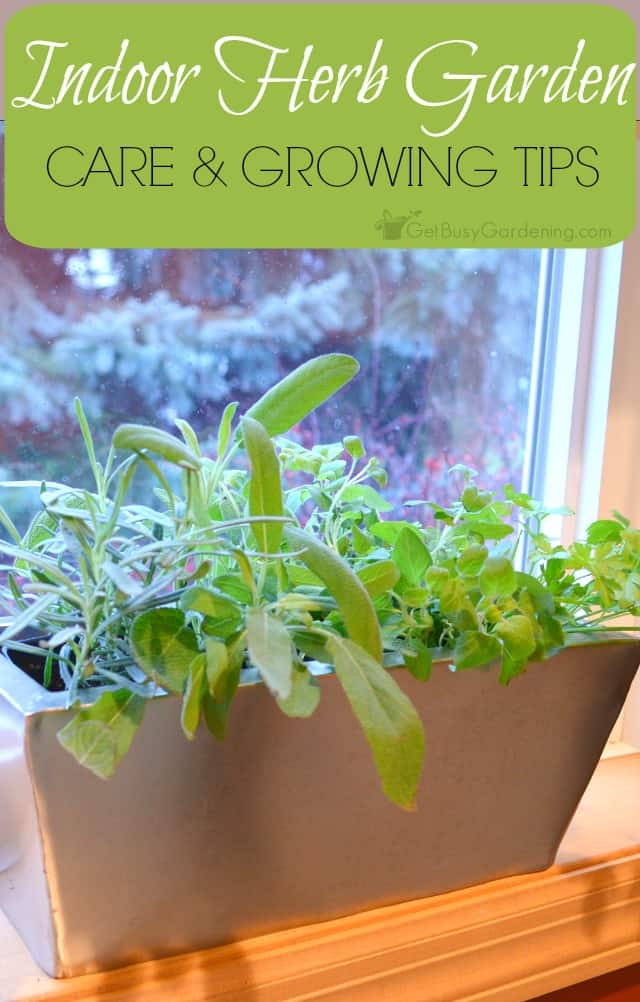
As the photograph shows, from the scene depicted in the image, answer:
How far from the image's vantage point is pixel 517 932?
2.04 ft

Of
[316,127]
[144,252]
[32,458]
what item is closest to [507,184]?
[316,127]

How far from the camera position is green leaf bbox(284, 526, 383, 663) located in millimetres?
445

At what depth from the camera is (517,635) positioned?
530 mm

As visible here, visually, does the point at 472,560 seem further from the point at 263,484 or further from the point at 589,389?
the point at 589,389

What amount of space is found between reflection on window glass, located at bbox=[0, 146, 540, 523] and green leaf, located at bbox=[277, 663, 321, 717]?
0.35 meters

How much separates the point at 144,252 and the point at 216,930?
47 centimetres

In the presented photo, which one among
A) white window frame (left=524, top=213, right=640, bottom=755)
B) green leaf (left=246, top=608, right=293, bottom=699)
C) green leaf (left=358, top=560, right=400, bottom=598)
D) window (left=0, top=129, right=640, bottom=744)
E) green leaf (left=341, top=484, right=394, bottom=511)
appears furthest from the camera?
white window frame (left=524, top=213, right=640, bottom=755)

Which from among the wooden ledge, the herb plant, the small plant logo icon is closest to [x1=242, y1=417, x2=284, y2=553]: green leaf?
the herb plant

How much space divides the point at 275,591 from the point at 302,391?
109mm

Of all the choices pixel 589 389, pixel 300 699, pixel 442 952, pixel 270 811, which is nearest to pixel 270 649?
pixel 300 699

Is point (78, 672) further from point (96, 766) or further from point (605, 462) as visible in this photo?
point (605, 462)

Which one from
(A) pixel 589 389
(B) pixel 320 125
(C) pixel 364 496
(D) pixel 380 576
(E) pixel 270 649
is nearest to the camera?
(E) pixel 270 649

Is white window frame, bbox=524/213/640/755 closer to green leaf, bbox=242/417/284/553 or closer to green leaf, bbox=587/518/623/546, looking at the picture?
green leaf, bbox=587/518/623/546

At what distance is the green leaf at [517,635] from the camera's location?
1.74 ft
